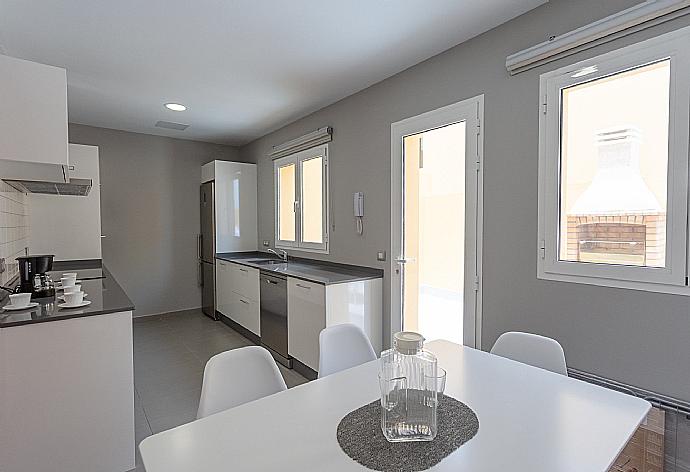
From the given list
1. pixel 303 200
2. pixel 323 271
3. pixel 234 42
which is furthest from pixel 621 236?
pixel 303 200

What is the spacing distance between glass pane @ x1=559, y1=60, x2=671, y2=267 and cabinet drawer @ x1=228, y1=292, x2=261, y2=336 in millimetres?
3210

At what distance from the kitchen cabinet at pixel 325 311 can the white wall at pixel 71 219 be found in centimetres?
247

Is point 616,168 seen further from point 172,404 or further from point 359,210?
point 172,404

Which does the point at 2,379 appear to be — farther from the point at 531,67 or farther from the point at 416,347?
the point at 531,67

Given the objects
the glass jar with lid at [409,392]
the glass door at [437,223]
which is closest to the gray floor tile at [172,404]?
the glass door at [437,223]

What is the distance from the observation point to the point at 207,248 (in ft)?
18.4

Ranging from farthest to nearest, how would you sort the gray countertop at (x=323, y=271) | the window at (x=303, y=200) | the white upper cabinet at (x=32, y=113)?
the window at (x=303, y=200), the gray countertop at (x=323, y=271), the white upper cabinet at (x=32, y=113)

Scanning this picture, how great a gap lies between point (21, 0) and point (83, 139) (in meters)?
3.25

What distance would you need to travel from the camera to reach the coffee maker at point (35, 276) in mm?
2473

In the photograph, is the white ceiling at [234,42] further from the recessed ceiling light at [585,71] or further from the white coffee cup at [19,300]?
the white coffee cup at [19,300]

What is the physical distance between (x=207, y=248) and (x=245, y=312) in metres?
1.52

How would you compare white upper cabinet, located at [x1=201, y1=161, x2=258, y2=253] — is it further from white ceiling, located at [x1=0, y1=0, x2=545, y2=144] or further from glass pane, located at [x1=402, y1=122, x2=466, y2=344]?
glass pane, located at [x1=402, y1=122, x2=466, y2=344]

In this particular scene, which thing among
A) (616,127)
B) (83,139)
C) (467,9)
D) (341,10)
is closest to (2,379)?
(341,10)

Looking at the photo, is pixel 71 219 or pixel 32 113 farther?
pixel 71 219
